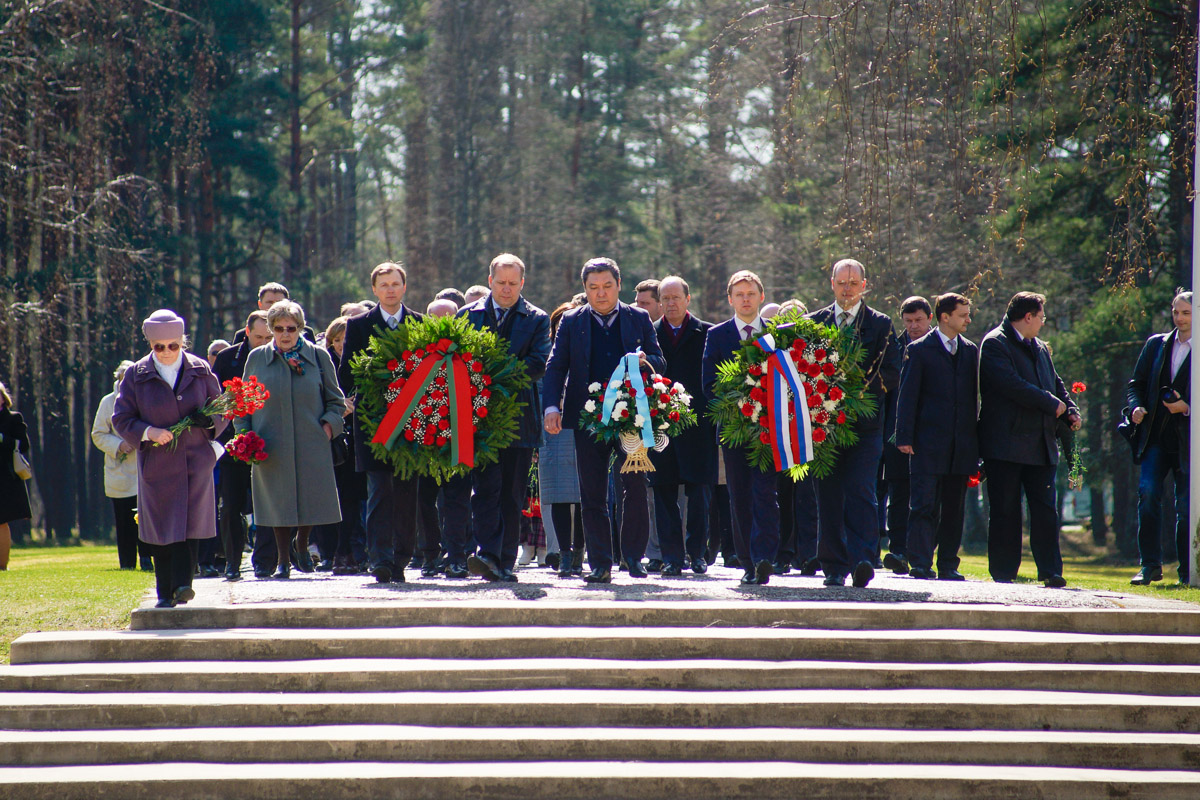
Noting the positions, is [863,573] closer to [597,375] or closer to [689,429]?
[689,429]

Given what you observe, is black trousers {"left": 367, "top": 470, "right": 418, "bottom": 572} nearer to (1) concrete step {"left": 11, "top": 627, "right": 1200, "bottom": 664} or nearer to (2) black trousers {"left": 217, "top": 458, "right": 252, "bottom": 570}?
(2) black trousers {"left": 217, "top": 458, "right": 252, "bottom": 570}

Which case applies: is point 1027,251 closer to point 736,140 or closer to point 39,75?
point 736,140

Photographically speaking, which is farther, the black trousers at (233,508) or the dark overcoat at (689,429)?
the black trousers at (233,508)

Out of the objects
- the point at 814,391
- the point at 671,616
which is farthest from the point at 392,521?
the point at 814,391

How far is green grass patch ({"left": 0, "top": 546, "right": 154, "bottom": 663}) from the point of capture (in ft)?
24.2

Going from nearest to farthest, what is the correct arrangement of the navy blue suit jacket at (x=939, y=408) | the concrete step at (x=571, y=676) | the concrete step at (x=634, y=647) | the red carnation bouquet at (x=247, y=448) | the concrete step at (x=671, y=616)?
the concrete step at (x=571, y=676)
the concrete step at (x=634, y=647)
the concrete step at (x=671, y=616)
the red carnation bouquet at (x=247, y=448)
the navy blue suit jacket at (x=939, y=408)

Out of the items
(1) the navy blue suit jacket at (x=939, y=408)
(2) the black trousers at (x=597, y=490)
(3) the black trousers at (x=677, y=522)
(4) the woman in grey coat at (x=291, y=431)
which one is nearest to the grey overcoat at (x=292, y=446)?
(4) the woman in grey coat at (x=291, y=431)

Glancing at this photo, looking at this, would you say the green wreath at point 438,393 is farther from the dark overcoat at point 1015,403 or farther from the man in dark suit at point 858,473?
the dark overcoat at point 1015,403

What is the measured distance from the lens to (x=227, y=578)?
8938 millimetres

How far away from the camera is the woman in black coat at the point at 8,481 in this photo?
11148mm

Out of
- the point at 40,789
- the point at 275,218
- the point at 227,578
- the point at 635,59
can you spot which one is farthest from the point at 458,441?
the point at 635,59

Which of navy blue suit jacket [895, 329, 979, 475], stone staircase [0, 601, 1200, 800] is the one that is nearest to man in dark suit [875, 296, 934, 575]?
navy blue suit jacket [895, 329, 979, 475]

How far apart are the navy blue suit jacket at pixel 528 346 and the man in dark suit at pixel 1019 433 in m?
3.47

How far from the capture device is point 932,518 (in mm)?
9352
